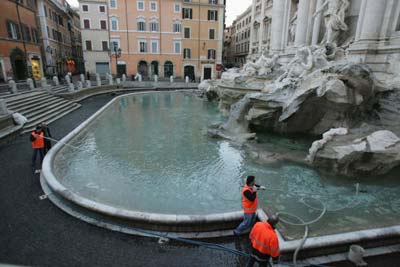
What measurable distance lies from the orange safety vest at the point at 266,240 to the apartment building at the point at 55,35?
30.9 m

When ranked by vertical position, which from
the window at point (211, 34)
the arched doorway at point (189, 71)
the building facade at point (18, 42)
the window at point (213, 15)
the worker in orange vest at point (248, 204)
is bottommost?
the worker in orange vest at point (248, 204)

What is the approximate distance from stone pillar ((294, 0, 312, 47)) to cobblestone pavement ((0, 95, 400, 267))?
1833 cm

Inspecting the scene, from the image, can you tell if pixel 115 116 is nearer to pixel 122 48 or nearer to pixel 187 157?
pixel 187 157

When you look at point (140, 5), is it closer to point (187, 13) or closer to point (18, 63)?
point (187, 13)

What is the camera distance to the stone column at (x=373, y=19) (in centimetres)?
1208

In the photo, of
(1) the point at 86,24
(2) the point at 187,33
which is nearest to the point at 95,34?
(1) the point at 86,24

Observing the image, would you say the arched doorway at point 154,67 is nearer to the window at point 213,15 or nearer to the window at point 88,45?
the window at point 88,45

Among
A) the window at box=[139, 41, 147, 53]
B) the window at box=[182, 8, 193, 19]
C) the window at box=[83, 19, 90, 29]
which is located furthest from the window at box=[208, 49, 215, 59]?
the window at box=[83, 19, 90, 29]

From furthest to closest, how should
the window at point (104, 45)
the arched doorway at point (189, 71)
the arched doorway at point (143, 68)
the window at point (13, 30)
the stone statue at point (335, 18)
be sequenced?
1. the arched doorway at point (189, 71)
2. the arched doorway at point (143, 68)
3. the window at point (104, 45)
4. the window at point (13, 30)
5. the stone statue at point (335, 18)

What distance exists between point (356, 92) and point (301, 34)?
12.0 m

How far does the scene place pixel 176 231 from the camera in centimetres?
491

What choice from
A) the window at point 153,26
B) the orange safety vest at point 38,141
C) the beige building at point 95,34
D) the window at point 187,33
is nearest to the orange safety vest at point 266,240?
the orange safety vest at point 38,141

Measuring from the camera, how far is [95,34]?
35094 mm

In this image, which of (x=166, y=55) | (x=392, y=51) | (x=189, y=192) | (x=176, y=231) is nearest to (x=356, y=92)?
(x=392, y=51)
